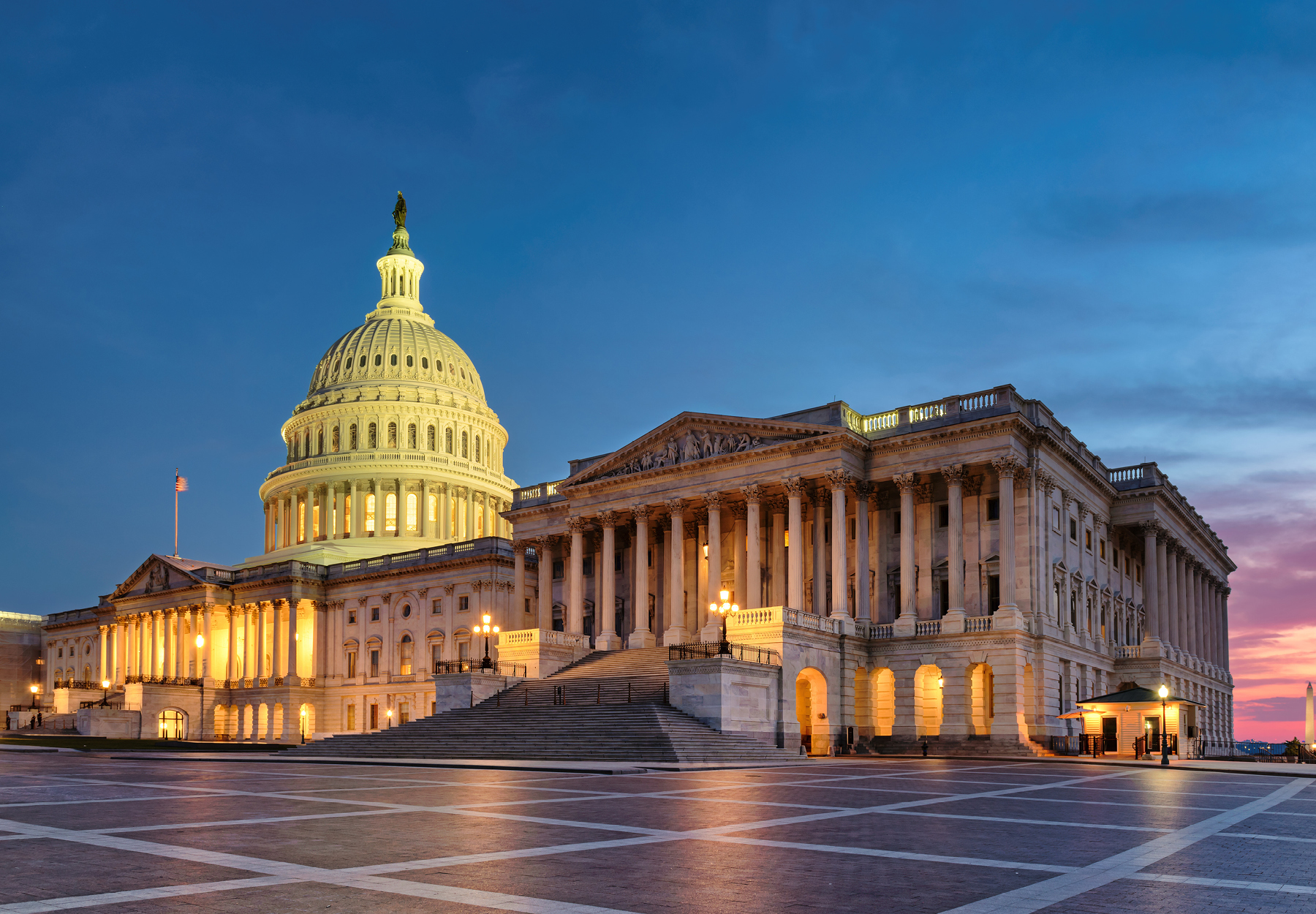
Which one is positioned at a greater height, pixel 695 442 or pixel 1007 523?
pixel 695 442

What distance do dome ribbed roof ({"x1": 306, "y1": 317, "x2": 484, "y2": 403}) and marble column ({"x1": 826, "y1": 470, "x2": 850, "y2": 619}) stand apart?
8179cm

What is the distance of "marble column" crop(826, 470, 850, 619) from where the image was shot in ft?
203

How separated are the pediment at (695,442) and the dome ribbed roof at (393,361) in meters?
66.9

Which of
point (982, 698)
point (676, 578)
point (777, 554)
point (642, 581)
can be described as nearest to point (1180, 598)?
point (982, 698)

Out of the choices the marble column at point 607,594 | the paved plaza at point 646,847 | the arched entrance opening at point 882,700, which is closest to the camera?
the paved plaza at point 646,847

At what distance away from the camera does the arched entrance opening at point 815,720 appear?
5903cm

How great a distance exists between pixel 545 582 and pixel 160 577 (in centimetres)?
5643

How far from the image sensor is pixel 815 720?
60.2m

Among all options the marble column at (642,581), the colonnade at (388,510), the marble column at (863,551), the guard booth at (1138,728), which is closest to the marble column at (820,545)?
the marble column at (863,551)

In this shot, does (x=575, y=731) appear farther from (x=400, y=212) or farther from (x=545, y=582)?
(x=400, y=212)

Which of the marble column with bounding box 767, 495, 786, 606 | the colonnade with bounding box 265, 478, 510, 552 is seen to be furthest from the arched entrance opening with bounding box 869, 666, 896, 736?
the colonnade with bounding box 265, 478, 510, 552

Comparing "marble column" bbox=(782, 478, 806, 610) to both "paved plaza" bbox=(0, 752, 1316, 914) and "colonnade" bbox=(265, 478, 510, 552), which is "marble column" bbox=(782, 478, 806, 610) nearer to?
"paved plaza" bbox=(0, 752, 1316, 914)

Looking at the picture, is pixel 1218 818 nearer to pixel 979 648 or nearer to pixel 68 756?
pixel 979 648

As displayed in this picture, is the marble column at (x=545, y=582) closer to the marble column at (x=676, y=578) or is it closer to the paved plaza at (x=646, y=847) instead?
the marble column at (x=676, y=578)
